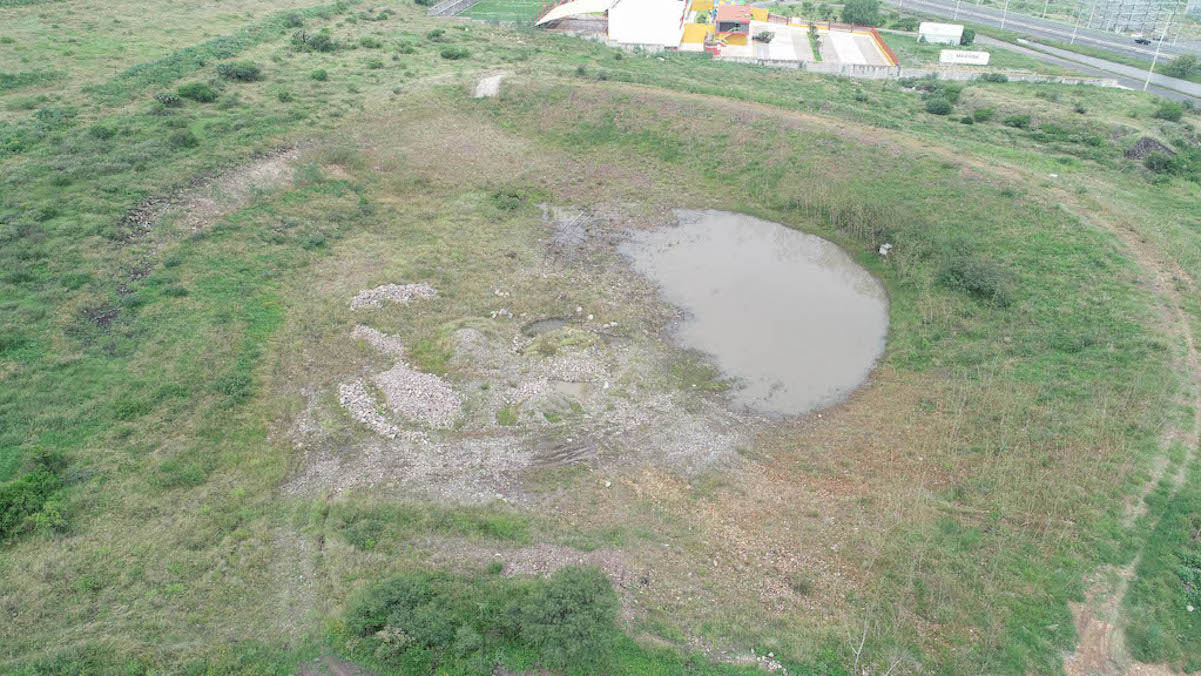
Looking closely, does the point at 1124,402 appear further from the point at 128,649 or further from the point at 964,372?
the point at 128,649

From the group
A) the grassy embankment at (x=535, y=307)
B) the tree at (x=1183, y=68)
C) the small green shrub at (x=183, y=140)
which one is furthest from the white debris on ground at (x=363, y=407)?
the tree at (x=1183, y=68)

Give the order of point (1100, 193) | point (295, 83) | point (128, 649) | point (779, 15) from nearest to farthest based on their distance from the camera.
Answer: point (128, 649) → point (1100, 193) → point (295, 83) → point (779, 15)

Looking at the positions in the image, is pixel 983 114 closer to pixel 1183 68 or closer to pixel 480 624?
pixel 1183 68

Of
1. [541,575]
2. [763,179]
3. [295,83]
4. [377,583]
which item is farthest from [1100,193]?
[295,83]

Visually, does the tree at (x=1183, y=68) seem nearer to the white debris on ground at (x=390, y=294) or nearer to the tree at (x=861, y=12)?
the tree at (x=861, y=12)

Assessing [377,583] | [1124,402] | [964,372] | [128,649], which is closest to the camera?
[128,649]

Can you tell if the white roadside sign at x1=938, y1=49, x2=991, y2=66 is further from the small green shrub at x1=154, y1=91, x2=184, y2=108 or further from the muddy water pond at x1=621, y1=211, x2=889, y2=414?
the small green shrub at x1=154, y1=91, x2=184, y2=108

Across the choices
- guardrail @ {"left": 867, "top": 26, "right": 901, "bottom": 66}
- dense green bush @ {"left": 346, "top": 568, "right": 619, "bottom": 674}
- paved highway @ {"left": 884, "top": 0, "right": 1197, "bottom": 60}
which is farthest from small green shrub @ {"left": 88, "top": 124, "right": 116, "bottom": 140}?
paved highway @ {"left": 884, "top": 0, "right": 1197, "bottom": 60}

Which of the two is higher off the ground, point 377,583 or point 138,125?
point 138,125
